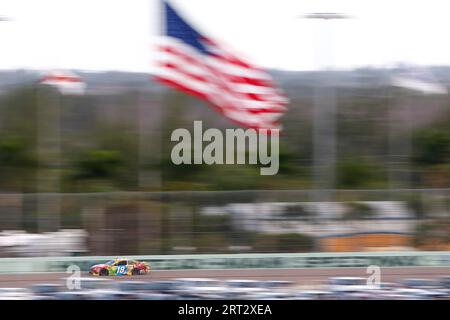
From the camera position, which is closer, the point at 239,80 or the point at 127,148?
the point at 239,80

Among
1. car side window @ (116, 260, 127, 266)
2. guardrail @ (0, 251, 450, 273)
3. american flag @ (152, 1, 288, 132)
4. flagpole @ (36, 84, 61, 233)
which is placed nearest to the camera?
car side window @ (116, 260, 127, 266)

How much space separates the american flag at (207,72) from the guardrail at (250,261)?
185 centimetres

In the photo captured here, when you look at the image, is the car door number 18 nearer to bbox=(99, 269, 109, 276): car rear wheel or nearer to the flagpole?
bbox=(99, 269, 109, 276): car rear wheel

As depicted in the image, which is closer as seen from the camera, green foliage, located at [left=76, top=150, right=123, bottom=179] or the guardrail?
the guardrail

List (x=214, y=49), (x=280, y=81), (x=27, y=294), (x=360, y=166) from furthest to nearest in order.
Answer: (x=280, y=81) → (x=360, y=166) → (x=214, y=49) → (x=27, y=294)

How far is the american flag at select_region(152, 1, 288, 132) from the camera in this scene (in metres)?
8.83

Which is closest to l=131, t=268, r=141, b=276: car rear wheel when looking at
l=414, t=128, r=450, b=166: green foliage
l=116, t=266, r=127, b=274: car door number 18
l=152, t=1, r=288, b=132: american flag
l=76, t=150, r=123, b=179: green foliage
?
l=116, t=266, r=127, b=274: car door number 18

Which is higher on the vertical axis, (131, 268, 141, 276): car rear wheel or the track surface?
(131, 268, 141, 276): car rear wheel

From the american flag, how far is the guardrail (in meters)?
1.85

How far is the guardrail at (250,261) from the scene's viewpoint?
785cm

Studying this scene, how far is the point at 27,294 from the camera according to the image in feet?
23.4

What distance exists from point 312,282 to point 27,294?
105 inches
